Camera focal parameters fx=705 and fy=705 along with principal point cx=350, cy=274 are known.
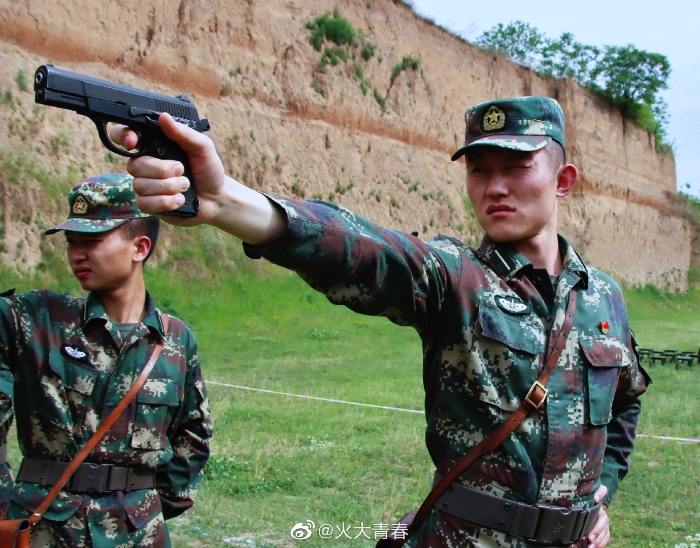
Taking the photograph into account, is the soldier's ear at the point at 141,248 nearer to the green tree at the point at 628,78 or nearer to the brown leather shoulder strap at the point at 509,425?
the brown leather shoulder strap at the point at 509,425

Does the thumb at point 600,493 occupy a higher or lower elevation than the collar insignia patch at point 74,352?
lower

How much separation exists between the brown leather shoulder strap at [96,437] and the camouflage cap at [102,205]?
54cm

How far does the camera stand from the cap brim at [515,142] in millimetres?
1999

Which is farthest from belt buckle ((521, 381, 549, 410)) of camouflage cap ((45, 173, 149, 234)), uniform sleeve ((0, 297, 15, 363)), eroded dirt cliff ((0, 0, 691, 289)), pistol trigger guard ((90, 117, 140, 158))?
eroded dirt cliff ((0, 0, 691, 289))

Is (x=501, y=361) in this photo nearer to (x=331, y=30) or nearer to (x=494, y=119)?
(x=494, y=119)

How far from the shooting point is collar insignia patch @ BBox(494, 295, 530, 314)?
1962 millimetres

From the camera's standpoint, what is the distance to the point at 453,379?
1952 millimetres

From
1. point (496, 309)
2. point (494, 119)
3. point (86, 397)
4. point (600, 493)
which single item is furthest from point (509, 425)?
point (86, 397)

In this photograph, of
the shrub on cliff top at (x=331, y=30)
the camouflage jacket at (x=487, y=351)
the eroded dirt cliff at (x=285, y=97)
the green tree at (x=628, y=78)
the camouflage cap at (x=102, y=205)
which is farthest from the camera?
the green tree at (x=628, y=78)

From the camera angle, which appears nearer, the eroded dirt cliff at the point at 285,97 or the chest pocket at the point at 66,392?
the chest pocket at the point at 66,392

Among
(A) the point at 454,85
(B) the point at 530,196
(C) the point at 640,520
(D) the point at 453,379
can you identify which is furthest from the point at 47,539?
(A) the point at 454,85

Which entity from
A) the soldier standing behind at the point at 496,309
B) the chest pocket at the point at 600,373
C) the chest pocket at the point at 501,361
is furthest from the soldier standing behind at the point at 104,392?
the chest pocket at the point at 600,373

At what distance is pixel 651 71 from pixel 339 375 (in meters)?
32.3

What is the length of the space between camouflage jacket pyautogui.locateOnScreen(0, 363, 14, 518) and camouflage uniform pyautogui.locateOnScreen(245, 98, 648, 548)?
158cm
